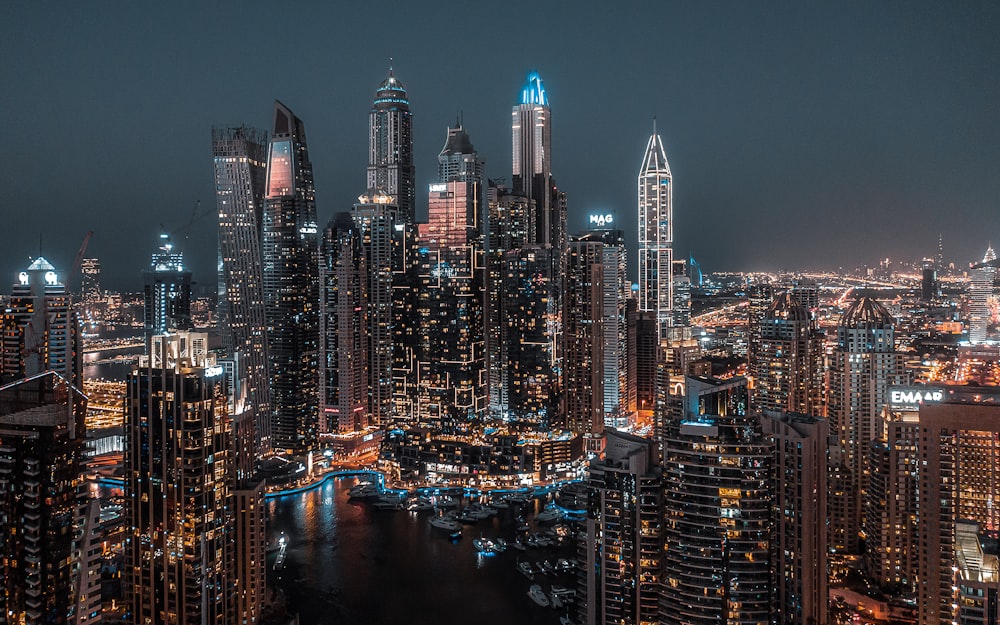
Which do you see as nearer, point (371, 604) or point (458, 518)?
point (371, 604)

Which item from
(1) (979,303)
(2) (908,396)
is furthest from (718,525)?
(1) (979,303)

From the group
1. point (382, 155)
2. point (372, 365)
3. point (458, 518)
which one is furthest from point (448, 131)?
point (458, 518)

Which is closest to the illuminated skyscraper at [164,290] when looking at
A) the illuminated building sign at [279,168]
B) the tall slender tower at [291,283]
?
the tall slender tower at [291,283]

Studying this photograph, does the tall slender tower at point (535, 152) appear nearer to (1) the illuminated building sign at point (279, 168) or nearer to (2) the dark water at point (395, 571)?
(1) the illuminated building sign at point (279, 168)

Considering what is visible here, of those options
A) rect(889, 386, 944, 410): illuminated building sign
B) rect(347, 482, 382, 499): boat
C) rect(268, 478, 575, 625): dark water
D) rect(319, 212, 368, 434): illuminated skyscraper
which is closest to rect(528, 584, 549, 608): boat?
rect(268, 478, 575, 625): dark water

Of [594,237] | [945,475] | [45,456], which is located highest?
[594,237]

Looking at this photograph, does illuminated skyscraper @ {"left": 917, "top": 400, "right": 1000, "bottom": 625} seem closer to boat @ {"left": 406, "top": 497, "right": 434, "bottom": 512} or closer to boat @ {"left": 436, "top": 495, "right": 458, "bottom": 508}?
boat @ {"left": 436, "top": 495, "right": 458, "bottom": 508}

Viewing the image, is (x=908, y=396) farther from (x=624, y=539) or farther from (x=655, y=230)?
(x=655, y=230)

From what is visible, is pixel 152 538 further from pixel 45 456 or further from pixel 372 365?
pixel 372 365
